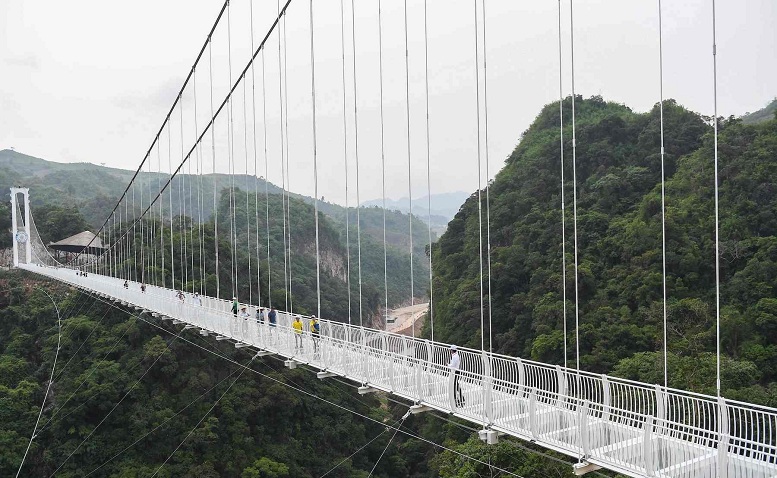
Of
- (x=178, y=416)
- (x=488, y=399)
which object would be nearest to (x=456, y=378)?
(x=488, y=399)

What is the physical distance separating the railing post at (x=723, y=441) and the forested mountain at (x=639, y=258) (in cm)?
1003

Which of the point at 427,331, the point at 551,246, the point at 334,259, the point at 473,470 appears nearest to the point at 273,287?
the point at 427,331

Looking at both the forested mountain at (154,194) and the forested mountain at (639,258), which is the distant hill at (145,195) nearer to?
the forested mountain at (154,194)

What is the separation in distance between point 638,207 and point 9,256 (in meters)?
43.1

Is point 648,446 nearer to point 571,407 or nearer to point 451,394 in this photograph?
point 571,407

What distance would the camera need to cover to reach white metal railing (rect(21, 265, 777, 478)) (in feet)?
17.2

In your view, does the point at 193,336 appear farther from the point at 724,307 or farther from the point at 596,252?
the point at 724,307

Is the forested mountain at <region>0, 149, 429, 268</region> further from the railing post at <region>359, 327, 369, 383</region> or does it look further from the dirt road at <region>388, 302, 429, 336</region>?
the railing post at <region>359, 327, 369, 383</region>

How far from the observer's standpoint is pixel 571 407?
6715mm

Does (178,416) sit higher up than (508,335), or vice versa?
(508,335)

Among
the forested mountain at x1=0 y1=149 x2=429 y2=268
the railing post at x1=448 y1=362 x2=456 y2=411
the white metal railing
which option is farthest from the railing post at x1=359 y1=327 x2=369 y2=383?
the forested mountain at x1=0 y1=149 x2=429 y2=268

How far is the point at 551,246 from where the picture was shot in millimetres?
23047

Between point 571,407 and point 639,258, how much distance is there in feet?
46.8

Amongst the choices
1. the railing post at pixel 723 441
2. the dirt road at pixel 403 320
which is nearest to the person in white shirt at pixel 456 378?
the railing post at pixel 723 441
